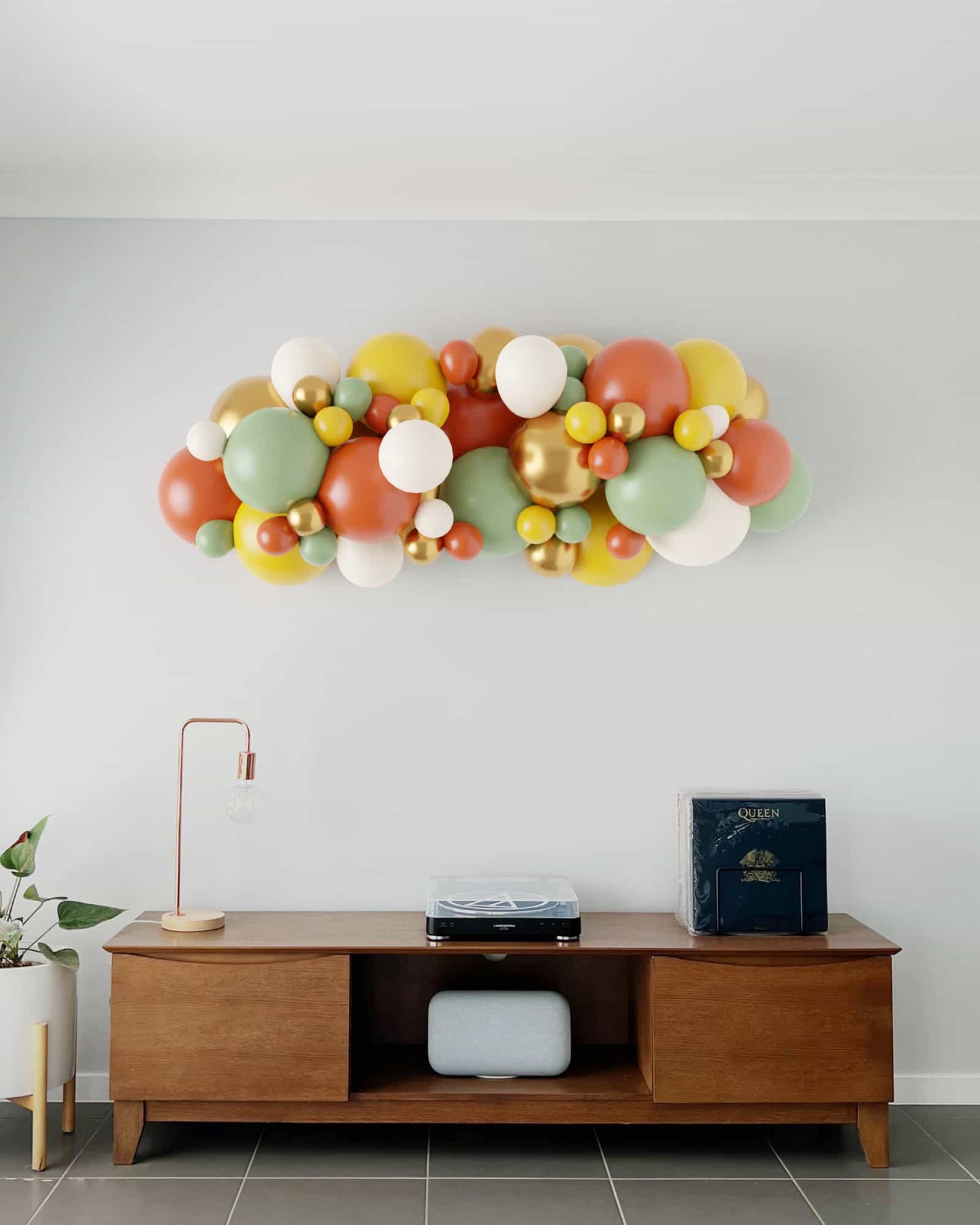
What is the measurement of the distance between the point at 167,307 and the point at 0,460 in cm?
60

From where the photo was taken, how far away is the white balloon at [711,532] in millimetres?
2633

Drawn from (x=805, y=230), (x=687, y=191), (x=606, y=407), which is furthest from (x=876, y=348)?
(x=606, y=407)

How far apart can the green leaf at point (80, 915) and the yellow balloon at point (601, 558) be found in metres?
1.38

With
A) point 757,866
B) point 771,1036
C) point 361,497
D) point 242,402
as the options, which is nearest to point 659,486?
point 361,497

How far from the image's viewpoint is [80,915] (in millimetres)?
2623

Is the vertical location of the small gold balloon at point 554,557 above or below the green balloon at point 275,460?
below

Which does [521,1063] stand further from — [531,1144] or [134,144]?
Answer: [134,144]

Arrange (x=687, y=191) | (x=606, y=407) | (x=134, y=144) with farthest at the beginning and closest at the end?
(x=687, y=191)
(x=134, y=144)
(x=606, y=407)

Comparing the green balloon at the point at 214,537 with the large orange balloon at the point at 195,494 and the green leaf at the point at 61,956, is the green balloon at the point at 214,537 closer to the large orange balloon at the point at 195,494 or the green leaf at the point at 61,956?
the large orange balloon at the point at 195,494

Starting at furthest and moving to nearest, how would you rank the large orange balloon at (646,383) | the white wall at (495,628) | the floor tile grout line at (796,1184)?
the white wall at (495,628), the large orange balloon at (646,383), the floor tile grout line at (796,1184)

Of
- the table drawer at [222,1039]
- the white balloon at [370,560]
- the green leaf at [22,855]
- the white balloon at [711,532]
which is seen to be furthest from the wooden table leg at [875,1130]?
the green leaf at [22,855]

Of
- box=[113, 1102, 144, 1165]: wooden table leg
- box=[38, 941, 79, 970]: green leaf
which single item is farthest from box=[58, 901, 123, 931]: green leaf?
box=[113, 1102, 144, 1165]: wooden table leg

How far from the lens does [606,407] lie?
255 cm

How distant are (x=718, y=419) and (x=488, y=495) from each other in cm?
55
